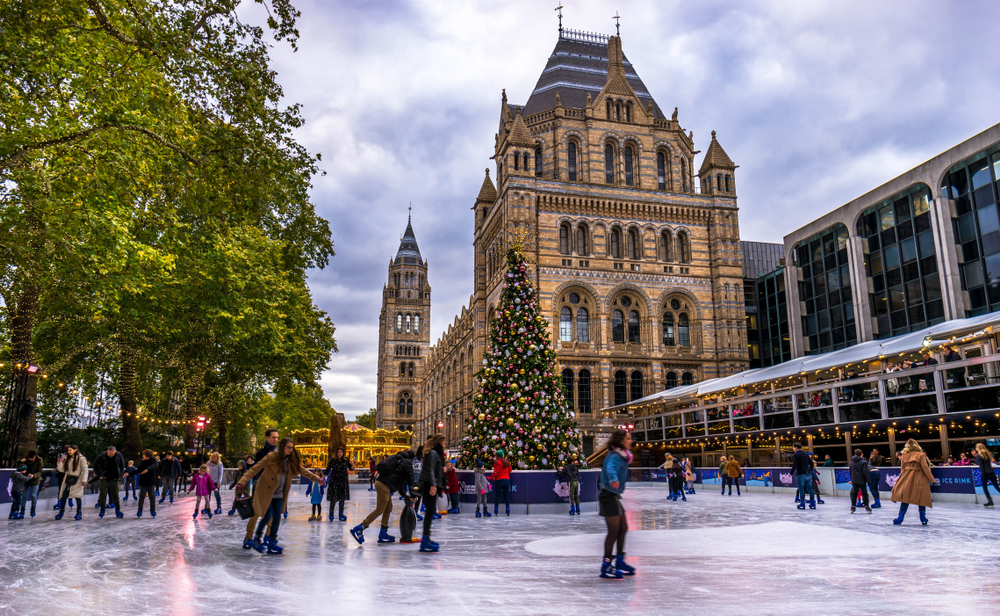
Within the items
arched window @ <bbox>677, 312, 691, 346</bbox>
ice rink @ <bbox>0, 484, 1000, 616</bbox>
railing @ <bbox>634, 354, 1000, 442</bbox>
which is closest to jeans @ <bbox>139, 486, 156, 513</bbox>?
ice rink @ <bbox>0, 484, 1000, 616</bbox>

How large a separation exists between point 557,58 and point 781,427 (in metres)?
37.2

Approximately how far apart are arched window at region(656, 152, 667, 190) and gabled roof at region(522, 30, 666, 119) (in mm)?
3949

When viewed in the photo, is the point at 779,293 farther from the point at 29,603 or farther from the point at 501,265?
the point at 29,603

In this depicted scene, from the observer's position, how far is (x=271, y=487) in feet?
28.5

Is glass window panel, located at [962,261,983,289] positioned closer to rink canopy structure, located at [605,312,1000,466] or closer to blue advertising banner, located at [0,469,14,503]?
rink canopy structure, located at [605,312,1000,466]

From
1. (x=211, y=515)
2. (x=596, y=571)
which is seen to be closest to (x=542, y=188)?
(x=211, y=515)

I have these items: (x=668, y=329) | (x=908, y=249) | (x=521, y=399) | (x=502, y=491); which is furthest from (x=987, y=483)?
(x=668, y=329)

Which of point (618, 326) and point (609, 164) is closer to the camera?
point (618, 326)

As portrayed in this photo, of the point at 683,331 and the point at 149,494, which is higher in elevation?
the point at 683,331

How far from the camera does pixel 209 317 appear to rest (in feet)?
68.1

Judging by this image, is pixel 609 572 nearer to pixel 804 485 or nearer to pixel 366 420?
pixel 804 485

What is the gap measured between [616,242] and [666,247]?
390 cm

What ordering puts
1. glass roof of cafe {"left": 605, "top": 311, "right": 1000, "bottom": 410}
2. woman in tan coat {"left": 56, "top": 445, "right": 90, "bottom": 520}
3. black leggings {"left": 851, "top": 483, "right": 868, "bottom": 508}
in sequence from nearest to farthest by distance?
woman in tan coat {"left": 56, "top": 445, "right": 90, "bottom": 520} < black leggings {"left": 851, "top": 483, "right": 868, "bottom": 508} < glass roof of cafe {"left": 605, "top": 311, "right": 1000, "bottom": 410}

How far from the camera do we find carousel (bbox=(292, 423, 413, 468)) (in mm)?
39188
